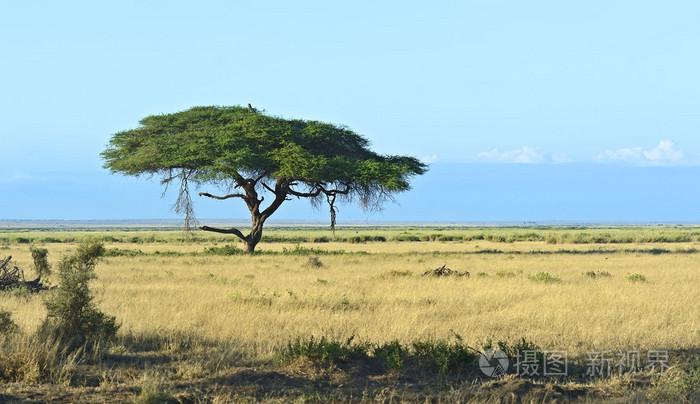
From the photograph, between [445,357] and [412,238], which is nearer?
[445,357]

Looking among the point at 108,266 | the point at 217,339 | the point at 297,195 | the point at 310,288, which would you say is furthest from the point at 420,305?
the point at 297,195

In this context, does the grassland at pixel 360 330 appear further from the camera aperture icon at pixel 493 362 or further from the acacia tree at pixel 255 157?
the acacia tree at pixel 255 157

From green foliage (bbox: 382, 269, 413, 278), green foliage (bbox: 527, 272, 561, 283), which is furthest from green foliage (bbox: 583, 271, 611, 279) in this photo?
green foliage (bbox: 382, 269, 413, 278)

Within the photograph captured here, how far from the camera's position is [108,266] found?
1036 inches

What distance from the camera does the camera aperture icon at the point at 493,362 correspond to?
8766mm

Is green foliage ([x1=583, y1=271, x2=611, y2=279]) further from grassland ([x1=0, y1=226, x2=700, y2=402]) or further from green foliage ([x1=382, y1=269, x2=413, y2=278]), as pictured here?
green foliage ([x1=382, y1=269, x2=413, y2=278])

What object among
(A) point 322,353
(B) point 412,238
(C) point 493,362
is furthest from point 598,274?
(B) point 412,238

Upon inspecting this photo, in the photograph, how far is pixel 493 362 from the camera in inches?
355

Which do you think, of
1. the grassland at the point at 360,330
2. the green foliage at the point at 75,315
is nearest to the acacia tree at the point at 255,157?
the grassland at the point at 360,330

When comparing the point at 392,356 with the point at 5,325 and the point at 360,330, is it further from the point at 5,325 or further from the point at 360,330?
the point at 5,325

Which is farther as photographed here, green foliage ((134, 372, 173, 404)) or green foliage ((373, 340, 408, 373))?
green foliage ((373, 340, 408, 373))

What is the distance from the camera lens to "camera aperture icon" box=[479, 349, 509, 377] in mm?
8766

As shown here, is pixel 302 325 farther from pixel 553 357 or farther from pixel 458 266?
pixel 458 266

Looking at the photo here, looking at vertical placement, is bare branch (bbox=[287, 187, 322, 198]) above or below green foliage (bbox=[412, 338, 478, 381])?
above
